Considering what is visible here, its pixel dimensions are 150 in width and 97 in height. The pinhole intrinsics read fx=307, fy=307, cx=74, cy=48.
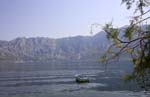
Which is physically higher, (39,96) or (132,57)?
(132,57)

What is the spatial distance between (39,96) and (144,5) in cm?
6597

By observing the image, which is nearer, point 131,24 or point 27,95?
point 131,24

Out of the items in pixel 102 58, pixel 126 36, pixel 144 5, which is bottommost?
pixel 102 58

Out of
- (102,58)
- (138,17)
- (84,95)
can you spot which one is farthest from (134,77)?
(84,95)

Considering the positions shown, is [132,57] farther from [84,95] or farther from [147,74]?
[84,95]

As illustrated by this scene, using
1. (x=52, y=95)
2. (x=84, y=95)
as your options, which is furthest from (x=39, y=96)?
(x=84, y=95)

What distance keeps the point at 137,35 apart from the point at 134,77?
43.9 inches

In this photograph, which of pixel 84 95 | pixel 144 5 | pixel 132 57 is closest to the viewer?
pixel 144 5

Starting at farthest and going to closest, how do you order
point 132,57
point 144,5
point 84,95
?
1. point 84,95
2. point 132,57
3. point 144,5

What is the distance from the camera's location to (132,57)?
8.63 meters

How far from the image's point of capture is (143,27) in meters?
8.15

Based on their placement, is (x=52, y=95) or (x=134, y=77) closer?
(x=134, y=77)

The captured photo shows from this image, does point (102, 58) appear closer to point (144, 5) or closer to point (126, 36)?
point (126, 36)

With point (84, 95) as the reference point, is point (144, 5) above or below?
above
